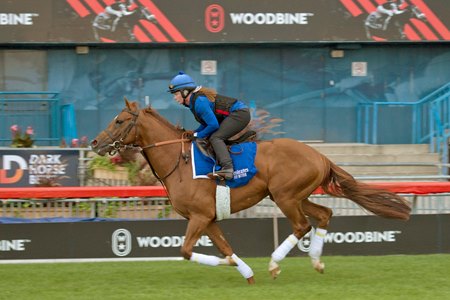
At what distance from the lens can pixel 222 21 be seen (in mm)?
20938

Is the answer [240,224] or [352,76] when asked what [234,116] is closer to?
[240,224]

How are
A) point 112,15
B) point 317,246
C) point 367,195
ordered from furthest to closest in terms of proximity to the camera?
point 112,15 < point 367,195 < point 317,246

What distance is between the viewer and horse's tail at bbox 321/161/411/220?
1142 cm

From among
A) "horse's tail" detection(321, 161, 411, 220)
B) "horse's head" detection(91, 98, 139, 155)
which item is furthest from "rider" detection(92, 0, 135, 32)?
"horse's tail" detection(321, 161, 411, 220)

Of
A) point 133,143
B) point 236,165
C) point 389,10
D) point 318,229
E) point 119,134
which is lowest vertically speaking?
point 318,229

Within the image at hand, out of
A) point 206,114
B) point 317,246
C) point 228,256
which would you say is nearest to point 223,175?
point 206,114

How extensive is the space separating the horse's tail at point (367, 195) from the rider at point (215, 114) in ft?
4.53

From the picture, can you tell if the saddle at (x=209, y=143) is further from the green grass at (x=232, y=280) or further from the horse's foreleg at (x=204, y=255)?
the green grass at (x=232, y=280)

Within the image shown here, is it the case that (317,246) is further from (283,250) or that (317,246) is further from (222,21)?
(222,21)

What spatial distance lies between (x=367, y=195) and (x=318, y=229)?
2.56ft

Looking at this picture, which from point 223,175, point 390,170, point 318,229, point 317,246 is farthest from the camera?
point 390,170

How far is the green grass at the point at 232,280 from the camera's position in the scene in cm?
996

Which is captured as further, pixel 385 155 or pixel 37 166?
pixel 385 155

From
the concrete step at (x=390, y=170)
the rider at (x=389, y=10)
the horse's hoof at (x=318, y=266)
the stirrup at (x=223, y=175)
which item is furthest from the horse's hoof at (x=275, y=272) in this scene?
the rider at (x=389, y=10)
